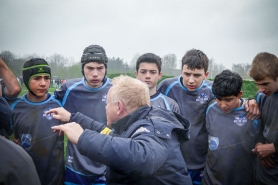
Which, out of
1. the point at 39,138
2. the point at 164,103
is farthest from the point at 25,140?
the point at 164,103

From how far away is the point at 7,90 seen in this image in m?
2.99

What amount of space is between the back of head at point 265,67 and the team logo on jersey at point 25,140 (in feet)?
9.78

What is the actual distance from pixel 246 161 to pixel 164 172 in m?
1.72

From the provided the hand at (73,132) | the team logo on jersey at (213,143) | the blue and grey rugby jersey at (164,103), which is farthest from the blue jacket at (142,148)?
the team logo on jersey at (213,143)

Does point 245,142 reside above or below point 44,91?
below

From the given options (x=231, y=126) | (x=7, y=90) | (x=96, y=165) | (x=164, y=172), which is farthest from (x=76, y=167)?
(x=231, y=126)

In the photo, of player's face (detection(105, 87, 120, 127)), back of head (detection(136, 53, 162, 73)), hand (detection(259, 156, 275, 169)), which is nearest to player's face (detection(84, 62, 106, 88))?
back of head (detection(136, 53, 162, 73))

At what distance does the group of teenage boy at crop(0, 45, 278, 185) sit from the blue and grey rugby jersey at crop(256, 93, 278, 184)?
0.4 inches

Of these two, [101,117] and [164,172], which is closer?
[164,172]

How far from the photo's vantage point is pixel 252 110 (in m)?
2.96

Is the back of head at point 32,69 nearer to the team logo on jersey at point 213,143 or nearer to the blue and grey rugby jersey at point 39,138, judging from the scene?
the blue and grey rugby jersey at point 39,138

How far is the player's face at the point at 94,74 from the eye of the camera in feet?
11.0

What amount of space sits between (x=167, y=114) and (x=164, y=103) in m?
1.31

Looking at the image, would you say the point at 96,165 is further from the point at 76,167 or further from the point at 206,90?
the point at 206,90
